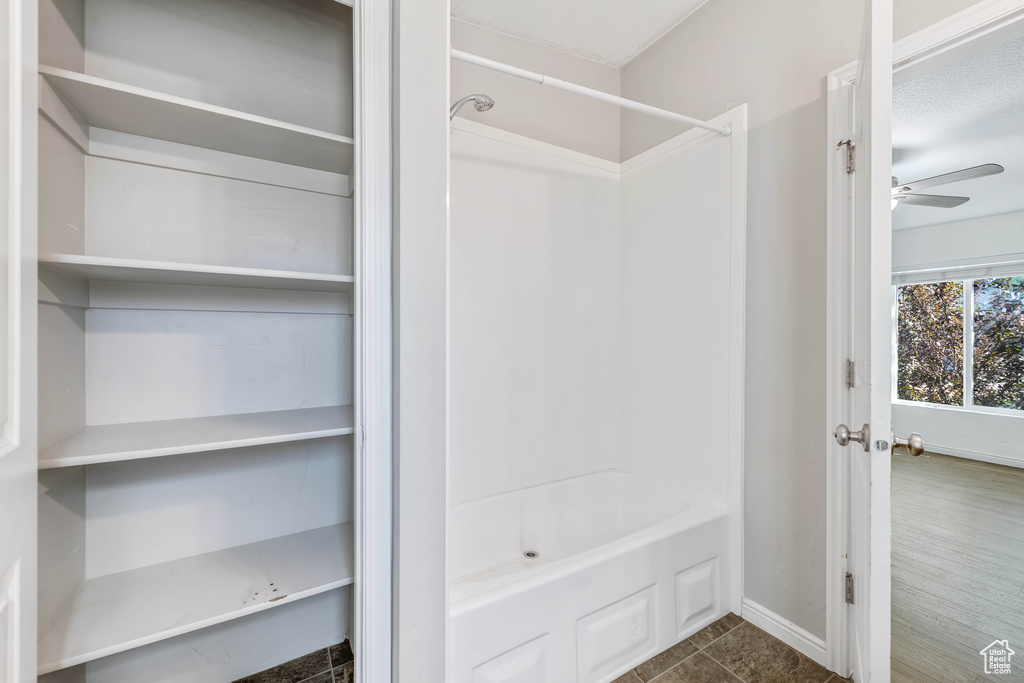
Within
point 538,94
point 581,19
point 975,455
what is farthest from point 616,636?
point 975,455

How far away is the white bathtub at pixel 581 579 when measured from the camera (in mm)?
1312

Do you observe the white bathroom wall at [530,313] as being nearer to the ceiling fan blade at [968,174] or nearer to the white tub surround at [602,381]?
the white tub surround at [602,381]

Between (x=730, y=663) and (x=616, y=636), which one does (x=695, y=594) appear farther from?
(x=616, y=636)

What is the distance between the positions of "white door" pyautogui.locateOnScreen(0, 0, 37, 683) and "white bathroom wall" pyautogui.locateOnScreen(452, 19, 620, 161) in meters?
1.50

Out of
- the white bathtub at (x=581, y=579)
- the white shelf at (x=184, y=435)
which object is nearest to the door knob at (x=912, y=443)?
the white bathtub at (x=581, y=579)

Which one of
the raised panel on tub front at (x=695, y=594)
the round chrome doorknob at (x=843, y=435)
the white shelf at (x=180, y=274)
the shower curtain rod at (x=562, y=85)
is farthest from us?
the raised panel on tub front at (x=695, y=594)

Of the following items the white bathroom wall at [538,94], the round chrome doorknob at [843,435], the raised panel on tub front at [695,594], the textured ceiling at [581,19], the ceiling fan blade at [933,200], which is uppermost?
the textured ceiling at [581,19]

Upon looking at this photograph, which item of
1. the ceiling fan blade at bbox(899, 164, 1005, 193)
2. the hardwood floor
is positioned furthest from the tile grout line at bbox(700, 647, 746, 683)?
the ceiling fan blade at bbox(899, 164, 1005, 193)

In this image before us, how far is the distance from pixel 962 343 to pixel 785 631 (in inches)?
197

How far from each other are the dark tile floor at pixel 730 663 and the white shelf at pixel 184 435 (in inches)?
51.2

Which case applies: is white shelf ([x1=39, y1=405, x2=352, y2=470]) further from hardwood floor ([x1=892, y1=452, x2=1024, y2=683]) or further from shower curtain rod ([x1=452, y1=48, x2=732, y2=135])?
hardwood floor ([x1=892, y1=452, x2=1024, y2=683])

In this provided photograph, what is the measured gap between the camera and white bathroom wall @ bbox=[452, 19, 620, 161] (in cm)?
204

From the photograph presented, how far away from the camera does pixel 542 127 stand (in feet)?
7.27

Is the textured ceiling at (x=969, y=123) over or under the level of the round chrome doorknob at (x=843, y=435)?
over
